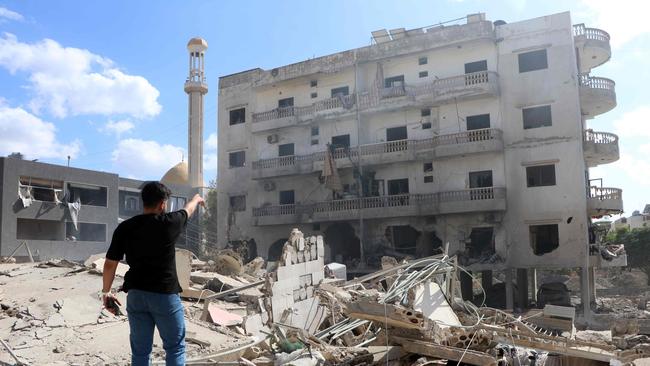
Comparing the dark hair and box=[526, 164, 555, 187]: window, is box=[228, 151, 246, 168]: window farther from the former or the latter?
the dark hair

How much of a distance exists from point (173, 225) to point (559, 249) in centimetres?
2309

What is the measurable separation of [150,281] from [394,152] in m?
23.5

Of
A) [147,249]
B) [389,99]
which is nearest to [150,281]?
[147,249]

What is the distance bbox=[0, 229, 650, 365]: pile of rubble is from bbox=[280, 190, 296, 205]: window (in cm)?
1922

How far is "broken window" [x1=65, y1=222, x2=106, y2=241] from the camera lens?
32.5 m

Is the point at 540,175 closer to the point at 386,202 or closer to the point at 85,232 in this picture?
the point at 386,202

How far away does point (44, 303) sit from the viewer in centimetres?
956

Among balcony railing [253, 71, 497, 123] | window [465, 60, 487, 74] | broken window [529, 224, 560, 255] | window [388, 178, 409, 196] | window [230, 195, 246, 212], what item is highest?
window [465, 60, 487, 74]

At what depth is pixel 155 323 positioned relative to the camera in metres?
4.25

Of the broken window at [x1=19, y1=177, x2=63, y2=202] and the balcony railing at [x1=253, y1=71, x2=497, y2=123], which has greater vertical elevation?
the balcony railing at [x1=253, y1=71, x2=497, y2=123]

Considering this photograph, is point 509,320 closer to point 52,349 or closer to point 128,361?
point 128,361

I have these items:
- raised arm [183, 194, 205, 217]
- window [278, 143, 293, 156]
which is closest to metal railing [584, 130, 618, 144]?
window [278, 143, 293, 156]

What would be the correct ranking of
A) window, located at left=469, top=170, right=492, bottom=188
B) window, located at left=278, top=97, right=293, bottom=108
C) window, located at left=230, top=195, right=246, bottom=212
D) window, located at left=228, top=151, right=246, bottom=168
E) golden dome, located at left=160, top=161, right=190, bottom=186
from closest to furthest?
window, located at left=469, top=170, right=492, bottom=188 < window, located at left=278, top=97, right=293, bottom=108 < window, located at left=230, top=195, right=246, bottom=212 < window, located at left=228, top=151, right=246, bottom=168 < golden dome, located at left=160, top=161, right=190, bottom=186

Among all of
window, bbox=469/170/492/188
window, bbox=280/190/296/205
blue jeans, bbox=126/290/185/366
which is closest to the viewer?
blue jeans, bbox=126/290/185/366
